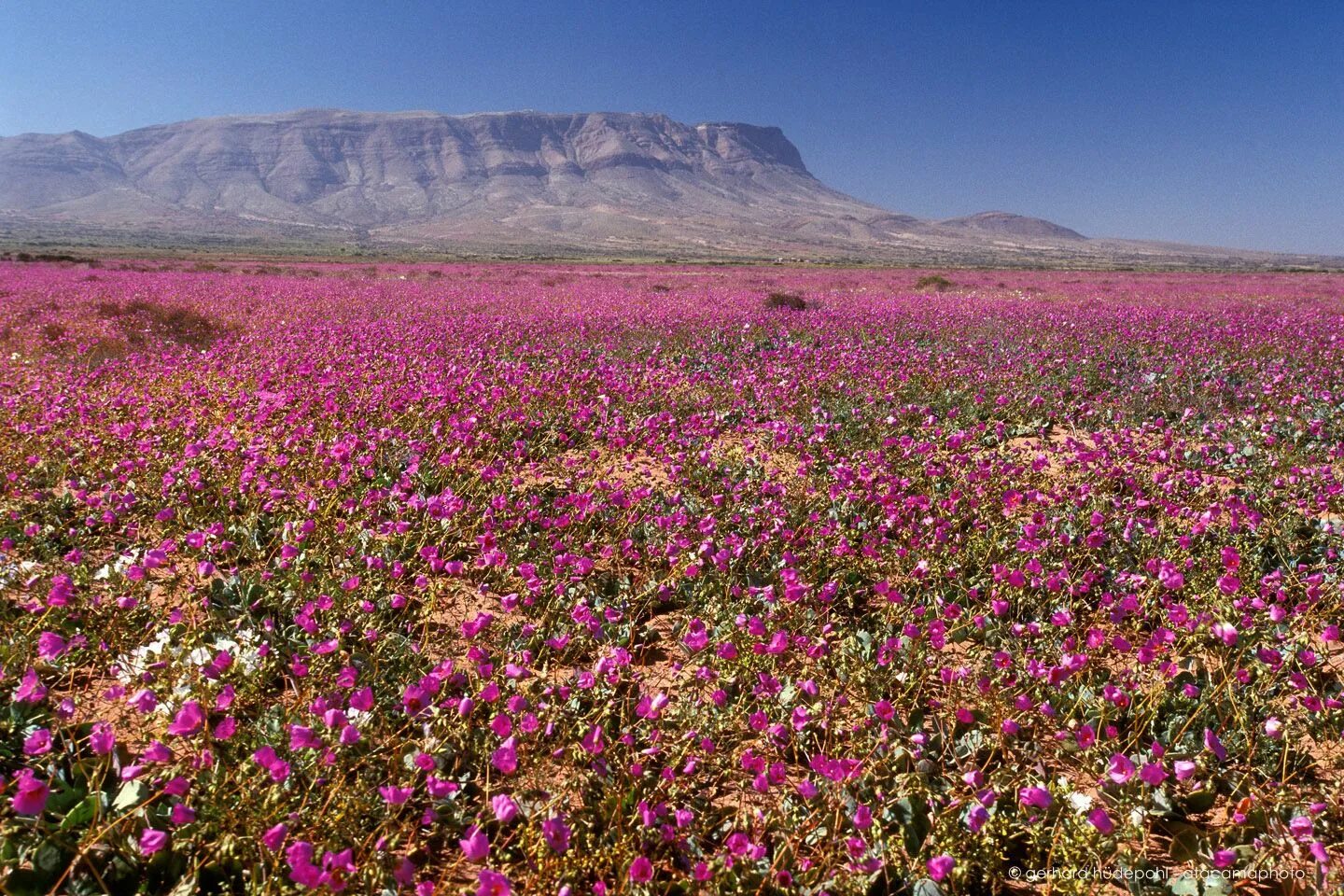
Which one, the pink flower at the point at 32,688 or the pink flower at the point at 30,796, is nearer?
the pink flower at the point at 30,796

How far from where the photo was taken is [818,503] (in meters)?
4.91

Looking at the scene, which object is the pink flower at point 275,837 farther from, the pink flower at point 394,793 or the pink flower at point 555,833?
the pink flower at point 555,833

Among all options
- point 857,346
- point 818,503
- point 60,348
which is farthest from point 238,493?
point 857,346

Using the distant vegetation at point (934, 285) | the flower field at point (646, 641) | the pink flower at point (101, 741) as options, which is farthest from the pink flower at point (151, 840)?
the distant vegetation at point (934, 285)

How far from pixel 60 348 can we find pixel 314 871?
1166 centimetres

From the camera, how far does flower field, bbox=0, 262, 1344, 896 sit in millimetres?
2188

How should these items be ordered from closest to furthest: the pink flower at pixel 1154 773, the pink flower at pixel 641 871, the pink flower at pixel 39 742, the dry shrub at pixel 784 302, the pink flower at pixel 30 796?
the pink flower at pixel 30 796, the pink flower at pixel 641 871, the pink flower at pixel 39 742, the pink flower at pixel 1154 773, the dry shrub at pixel 784 302

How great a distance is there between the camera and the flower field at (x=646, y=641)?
2.19 meters

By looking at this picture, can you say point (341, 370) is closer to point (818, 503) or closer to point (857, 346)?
point (818, 503)

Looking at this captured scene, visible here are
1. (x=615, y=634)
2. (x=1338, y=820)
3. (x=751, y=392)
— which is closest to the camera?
(x=1338, y=820)

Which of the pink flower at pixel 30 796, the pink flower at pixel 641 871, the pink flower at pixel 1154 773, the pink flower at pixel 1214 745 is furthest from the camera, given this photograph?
the pink flower at pixel 1214 745

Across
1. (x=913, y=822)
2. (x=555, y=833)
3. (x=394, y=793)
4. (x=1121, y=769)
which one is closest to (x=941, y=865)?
(x=913, y=822)

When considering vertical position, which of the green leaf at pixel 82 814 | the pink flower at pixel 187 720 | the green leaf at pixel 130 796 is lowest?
the green leaf at pixel 130 796

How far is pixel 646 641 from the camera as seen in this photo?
3525mm
